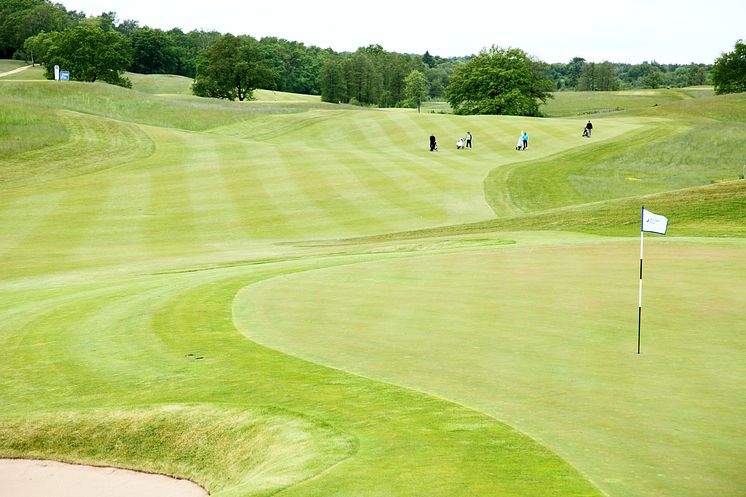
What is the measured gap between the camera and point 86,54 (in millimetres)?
134125

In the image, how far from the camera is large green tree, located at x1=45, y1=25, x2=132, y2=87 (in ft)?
437

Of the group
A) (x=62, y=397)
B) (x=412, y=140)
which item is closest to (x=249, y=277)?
(x=62, y=397)

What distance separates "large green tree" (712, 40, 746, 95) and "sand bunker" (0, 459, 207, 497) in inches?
5850

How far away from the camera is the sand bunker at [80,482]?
11.3 meters

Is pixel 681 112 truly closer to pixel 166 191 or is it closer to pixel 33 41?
pixel 166 191

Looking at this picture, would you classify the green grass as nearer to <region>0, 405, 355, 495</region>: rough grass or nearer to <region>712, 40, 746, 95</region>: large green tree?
<region>712, 40, 746, 95</region>: large green tree

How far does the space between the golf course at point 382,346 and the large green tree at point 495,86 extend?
261ft

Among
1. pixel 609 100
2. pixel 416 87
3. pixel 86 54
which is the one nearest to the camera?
pixel 86 54

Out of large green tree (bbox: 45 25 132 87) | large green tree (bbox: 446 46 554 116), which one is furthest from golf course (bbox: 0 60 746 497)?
large green tree (bbox: 45 25 132 87)

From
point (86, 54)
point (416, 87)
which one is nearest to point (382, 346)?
point (86, 54)

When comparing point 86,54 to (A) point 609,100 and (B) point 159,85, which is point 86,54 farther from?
(A) point 609,100

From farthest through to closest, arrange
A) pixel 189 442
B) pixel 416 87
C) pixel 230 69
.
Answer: pixel 416 87, pixel 230 69, pixel 189 442

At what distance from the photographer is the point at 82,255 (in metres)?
36.8

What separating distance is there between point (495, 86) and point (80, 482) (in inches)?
4736
